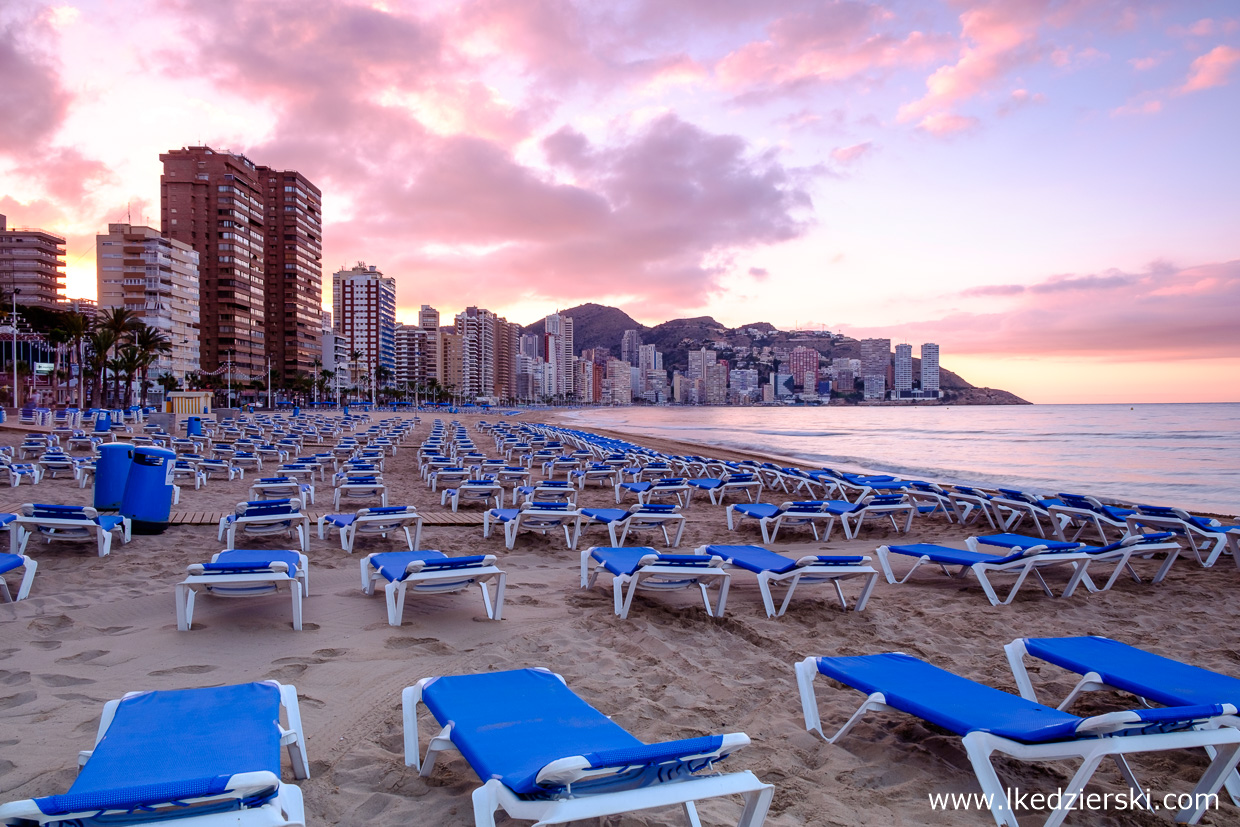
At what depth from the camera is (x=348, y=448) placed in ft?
52.2

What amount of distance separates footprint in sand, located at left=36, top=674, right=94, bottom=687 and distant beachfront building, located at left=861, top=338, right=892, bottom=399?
178 m

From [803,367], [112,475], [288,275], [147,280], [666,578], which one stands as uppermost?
[288,275]

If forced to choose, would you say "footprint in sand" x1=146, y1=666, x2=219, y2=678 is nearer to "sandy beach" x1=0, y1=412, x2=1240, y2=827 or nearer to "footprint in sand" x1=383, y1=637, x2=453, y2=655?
"sandy beach" x1=0, y1=412, x2=1240, y2=827

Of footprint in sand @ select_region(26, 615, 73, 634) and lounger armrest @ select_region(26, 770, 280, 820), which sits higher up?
lounger armrest @ select_region(26, 770, 280, 820)

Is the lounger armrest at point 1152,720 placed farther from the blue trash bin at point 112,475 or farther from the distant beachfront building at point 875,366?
the distant beachfront building at point 875,366

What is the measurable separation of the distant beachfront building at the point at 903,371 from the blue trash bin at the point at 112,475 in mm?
172996

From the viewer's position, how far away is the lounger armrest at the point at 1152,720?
2.18 metres

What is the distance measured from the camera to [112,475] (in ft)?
23.4

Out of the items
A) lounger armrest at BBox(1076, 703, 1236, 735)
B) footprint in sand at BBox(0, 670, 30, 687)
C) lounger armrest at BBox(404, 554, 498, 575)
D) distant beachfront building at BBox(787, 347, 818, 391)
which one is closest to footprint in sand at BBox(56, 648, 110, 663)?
footprint in sand at BBox(0, 670, 30, 687)

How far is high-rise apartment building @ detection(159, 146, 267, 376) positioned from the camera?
8875cm

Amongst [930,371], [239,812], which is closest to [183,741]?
[239,812]

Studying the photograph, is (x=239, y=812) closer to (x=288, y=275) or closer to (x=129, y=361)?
Result: (x=129, y=361)

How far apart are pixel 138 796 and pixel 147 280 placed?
92200 millimetres

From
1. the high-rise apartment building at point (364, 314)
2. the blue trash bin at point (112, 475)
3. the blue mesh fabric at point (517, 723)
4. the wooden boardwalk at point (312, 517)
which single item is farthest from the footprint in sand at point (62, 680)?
the high-rise apartment building at point (364, 314)
